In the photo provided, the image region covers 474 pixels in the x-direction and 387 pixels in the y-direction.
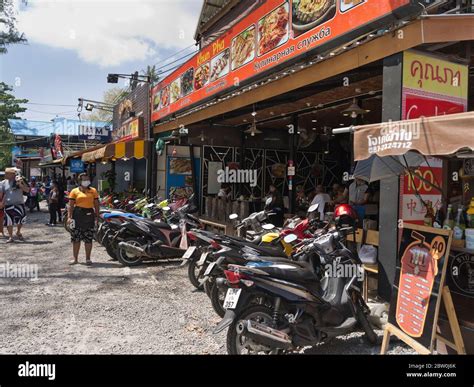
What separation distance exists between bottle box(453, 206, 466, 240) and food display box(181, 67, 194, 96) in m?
8.69

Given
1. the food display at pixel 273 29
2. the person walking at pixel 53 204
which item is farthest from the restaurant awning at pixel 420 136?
the person walking at pixel 53 204

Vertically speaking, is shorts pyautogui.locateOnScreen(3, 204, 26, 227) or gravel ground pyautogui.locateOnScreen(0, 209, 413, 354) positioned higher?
shorts pyautogui.locateOnScreen(3, 204, 26, 227)

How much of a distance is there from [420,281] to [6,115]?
42.7 m

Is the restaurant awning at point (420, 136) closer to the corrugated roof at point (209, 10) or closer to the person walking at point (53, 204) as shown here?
the corrugated roof at point (209, 10)

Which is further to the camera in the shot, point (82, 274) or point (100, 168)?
point (100, 168)

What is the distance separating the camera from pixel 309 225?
547cm

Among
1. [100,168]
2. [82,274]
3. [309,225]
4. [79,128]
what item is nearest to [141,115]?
[100,168]

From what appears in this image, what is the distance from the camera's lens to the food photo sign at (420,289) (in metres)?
3.10

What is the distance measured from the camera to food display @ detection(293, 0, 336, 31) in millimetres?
5820

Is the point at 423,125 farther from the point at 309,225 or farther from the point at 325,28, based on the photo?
the point at 325,28

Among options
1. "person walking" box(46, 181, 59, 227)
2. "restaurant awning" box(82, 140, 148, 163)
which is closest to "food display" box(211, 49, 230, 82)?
"restaurant awning" box(82, 140, 148, 163)

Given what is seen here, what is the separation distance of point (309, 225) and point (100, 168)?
65.5 feet
